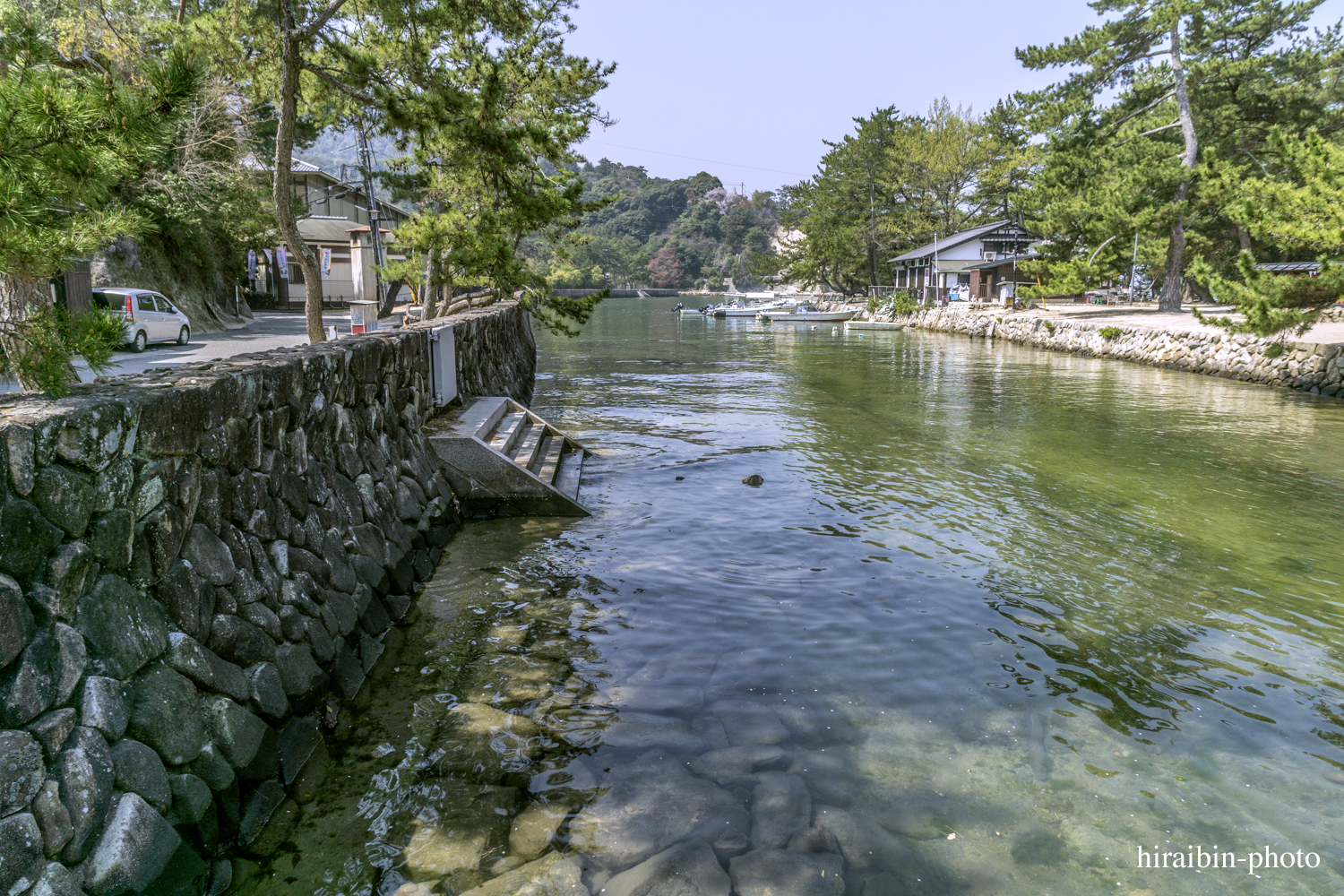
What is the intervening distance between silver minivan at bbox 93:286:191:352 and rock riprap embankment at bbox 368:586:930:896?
15788mm

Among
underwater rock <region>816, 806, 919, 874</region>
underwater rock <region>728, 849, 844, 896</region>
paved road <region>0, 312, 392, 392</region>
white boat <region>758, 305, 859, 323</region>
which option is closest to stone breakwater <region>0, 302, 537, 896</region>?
underwater rock <region>728, 849, 844, 896</region>

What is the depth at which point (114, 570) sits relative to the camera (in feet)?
13.5

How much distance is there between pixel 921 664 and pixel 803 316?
60.1 meters

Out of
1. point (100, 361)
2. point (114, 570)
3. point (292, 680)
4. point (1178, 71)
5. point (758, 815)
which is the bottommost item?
point (758, 815)

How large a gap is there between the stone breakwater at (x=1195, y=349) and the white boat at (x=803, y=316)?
1756 centimetres

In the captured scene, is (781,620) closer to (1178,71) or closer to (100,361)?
(100,361)

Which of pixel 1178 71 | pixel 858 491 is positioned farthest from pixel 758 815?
pixel 1178 71

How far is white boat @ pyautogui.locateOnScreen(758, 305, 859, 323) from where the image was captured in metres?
63.9

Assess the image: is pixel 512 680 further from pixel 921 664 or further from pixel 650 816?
pixel 921 664

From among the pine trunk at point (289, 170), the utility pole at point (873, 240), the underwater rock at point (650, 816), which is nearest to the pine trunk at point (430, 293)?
the pine trunk at point (289, 170)

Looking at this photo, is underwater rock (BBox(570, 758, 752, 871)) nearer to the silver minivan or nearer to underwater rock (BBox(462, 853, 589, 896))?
underwater rock (BBox(462, 853, 589, 896))

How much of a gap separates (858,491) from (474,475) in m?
5.73

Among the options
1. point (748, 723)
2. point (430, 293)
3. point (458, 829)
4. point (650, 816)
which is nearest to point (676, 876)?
point (650, 816)

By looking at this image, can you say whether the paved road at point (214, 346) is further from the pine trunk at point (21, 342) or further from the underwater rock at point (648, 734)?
the underwater rock at point (648, 734)
